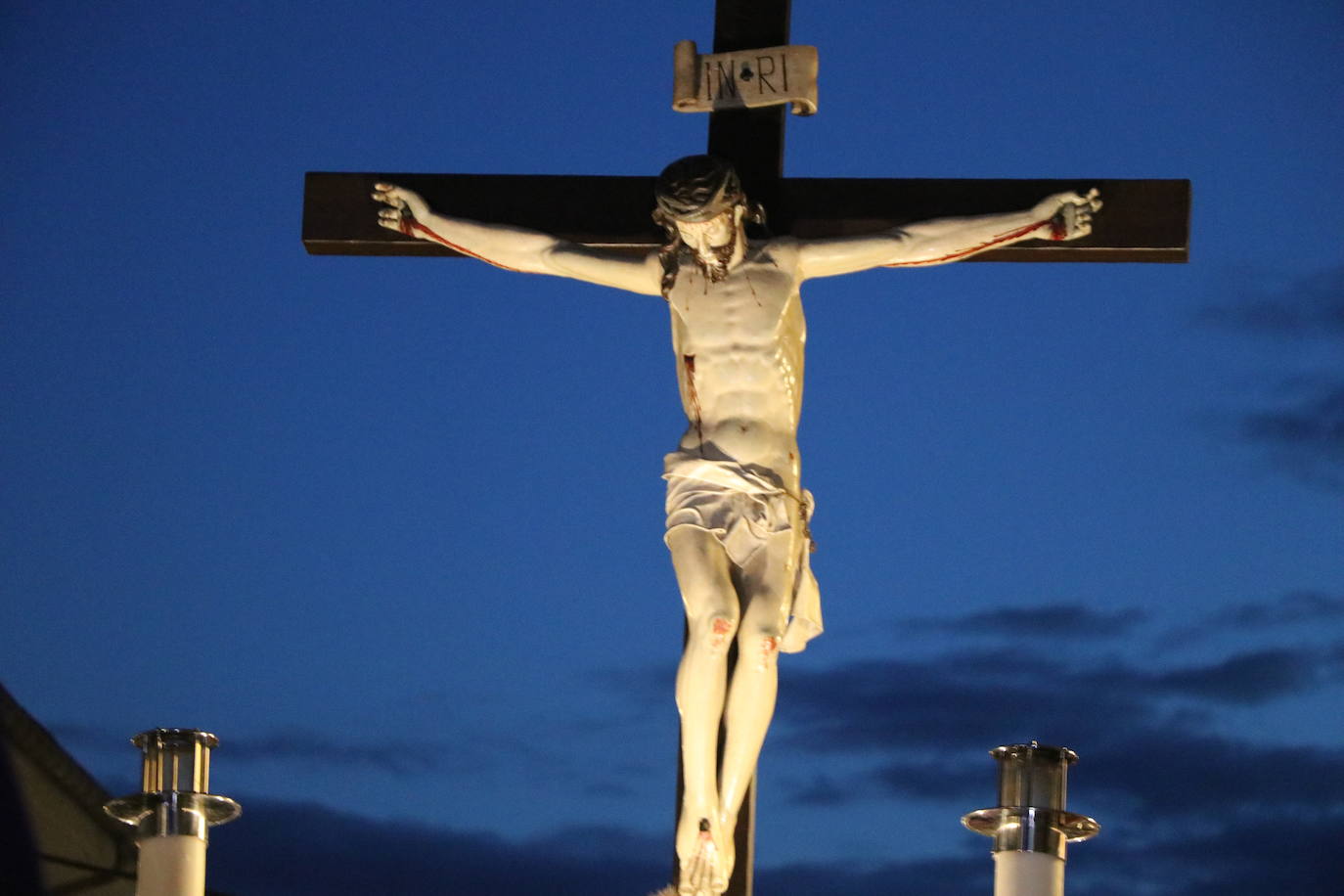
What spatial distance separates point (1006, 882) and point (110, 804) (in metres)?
2.65

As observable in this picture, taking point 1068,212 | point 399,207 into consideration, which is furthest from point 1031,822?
point 399,207

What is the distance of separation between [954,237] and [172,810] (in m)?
3.08

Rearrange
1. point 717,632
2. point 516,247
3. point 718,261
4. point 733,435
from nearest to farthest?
point 717,632, point 733,435, point 718,261, point 516,247

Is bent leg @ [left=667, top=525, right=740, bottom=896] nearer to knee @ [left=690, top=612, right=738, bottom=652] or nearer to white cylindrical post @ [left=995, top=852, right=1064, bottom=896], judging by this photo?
knee @ [left=690, top=612, right=738, bottom=652]

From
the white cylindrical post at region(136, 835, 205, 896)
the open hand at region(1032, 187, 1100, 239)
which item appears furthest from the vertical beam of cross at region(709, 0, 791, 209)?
the white cylindrical post at region(136, 835, 205, 896)

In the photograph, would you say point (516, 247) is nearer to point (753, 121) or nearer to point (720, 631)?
point (753, 121)

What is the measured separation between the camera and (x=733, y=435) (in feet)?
32.6

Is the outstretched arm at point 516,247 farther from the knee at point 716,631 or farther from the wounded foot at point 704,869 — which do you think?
the wounded foot at point 704,869

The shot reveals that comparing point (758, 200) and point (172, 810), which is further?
point (758, 200)

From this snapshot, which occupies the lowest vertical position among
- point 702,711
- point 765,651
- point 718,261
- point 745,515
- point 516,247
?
point 702,711

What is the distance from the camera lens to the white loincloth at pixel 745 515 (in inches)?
387

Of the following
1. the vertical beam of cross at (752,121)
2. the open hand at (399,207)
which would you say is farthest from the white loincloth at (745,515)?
the open hand at (399,207)

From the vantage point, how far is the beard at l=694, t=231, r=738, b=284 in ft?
33.1

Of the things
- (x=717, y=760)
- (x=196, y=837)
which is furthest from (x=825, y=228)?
(x=196, y=837)
